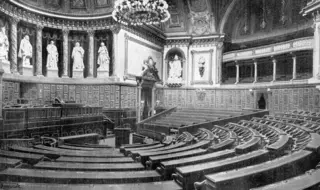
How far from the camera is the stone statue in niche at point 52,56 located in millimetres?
17562

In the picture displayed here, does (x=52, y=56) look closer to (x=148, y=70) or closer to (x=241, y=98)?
(x=148, y=70)

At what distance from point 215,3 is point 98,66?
1369 cm

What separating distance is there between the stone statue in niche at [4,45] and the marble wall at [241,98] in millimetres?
13317

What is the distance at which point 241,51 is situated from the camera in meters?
23.5

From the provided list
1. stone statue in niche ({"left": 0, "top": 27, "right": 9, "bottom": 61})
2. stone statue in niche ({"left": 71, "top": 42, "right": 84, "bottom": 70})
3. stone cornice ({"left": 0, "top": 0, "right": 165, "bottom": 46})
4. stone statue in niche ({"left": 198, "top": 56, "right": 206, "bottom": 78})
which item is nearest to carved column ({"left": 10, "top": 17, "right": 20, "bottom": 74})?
stone cornice ({"left": 0, "top": 0, "right": 165, "bottom": 46})

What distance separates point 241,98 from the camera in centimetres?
2242

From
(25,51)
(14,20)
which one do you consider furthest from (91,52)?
(14,20)


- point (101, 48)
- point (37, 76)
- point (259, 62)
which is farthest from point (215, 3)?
point (37, 76)

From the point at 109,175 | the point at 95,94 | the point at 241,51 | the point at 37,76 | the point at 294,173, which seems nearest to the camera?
the point at 294,173

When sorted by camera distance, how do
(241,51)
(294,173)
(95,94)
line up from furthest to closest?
(241,51), (95,94), (294,173)

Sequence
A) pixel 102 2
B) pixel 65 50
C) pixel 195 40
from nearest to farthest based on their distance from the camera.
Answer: pixel 65 50 < pixel 102 2 < pixel 195 40

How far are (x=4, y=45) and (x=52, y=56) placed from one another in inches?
144

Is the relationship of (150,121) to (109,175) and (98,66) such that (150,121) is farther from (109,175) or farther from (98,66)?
(109,175)

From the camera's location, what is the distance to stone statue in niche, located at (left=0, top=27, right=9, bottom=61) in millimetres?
14031
